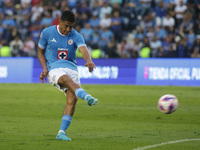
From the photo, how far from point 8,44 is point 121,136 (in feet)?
72.0

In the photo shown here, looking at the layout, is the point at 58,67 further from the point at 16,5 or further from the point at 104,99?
the point at 16,5

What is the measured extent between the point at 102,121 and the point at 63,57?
358cm

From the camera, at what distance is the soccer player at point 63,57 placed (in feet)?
28.2

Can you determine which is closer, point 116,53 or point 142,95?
point 142,95

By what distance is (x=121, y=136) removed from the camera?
941 cm

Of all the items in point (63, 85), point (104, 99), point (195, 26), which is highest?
point (195, 26)

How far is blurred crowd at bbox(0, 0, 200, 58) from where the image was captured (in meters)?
25.9

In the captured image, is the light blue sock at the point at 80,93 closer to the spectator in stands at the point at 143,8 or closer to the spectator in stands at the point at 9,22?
the spectator in stands at the point at 143,8

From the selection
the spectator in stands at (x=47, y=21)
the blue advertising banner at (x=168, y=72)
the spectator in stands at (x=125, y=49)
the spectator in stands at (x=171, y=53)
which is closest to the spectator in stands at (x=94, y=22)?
the spectator in stands at (x=125, y=49)

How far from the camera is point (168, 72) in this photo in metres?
23.8

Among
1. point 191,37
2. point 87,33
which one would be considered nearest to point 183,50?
point 191,37

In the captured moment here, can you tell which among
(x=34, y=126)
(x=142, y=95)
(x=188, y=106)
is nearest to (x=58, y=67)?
(x=34, y=126)

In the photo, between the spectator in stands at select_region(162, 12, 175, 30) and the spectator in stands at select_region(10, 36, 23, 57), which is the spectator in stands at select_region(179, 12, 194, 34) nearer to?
the spectator in stands at select_region(162, 12, 175, 30)

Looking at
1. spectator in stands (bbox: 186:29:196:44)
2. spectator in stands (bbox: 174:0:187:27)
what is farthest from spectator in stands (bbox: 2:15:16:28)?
spectator in stands (bbox: 186:29:196:44)
